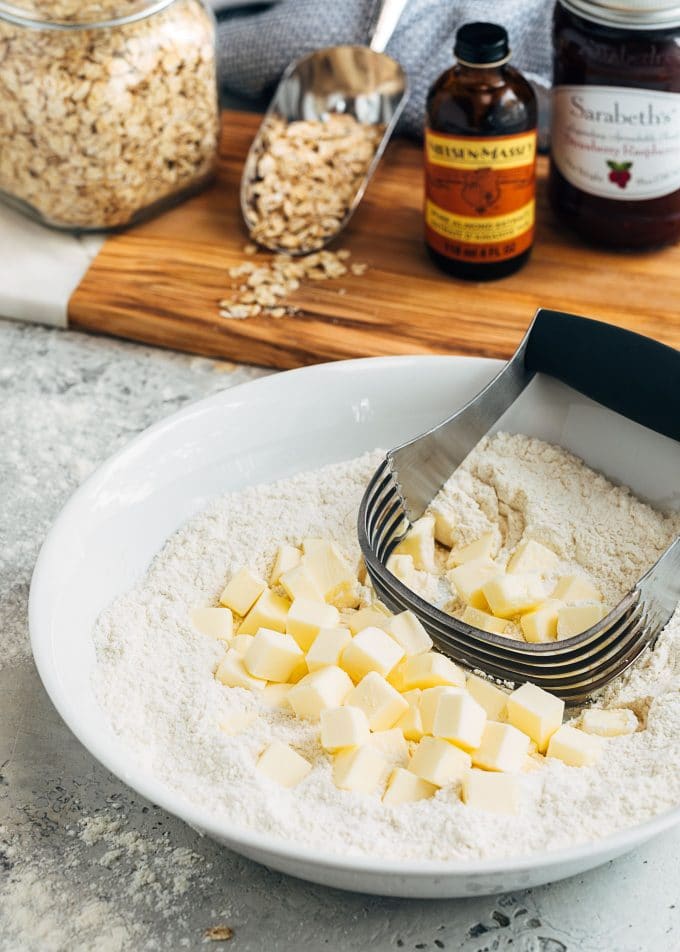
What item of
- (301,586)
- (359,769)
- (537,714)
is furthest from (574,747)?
(301,586)

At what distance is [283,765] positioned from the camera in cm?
73

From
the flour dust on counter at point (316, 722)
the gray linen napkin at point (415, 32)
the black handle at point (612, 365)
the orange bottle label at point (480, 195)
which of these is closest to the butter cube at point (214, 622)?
the flour dust on counter at point (316, 722)

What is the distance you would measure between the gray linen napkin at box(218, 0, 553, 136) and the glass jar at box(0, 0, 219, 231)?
218 mm

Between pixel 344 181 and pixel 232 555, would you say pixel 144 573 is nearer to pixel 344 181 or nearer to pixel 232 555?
pixel 232 555

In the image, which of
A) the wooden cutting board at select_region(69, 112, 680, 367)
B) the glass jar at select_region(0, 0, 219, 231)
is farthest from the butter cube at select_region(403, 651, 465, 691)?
the glass jar at select_region(0, 0, 219, 231)

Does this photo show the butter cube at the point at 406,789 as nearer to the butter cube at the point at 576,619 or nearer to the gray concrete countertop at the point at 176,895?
the gray concrete countertop at the point at 176,895

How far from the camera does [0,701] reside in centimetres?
87

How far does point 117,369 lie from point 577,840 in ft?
2.46

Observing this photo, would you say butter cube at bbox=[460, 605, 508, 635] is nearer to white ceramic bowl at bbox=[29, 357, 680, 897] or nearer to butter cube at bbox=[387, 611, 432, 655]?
butter cube at bbox=[387, 611, 432, 655]

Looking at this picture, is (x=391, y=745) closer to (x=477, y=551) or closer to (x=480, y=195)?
(x=477, y=551)

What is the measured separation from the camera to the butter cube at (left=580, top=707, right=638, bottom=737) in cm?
76

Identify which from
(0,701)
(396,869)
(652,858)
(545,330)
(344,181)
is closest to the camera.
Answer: (396,869)

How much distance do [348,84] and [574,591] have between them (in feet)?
2.71

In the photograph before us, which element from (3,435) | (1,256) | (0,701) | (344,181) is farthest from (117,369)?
(0,701)
